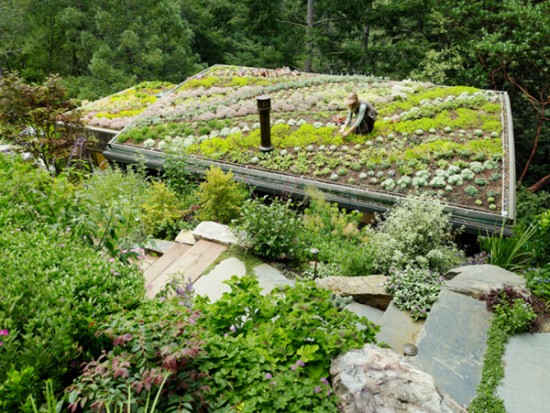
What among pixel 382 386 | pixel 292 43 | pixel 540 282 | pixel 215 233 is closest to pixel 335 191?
pixel 215 233

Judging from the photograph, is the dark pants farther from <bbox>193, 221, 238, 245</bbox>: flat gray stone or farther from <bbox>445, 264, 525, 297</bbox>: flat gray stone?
<bbox>445, 264, 525, 297</bbox>: flat gray stone

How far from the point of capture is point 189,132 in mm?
8289

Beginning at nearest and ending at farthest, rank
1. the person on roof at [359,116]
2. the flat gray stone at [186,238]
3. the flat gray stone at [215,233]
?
the flat gray stone at [215,233], the flat gray stone at [186,238], the person on roof at [359,116]

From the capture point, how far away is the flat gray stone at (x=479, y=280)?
3.91 metres

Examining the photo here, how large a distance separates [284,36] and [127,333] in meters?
16.2

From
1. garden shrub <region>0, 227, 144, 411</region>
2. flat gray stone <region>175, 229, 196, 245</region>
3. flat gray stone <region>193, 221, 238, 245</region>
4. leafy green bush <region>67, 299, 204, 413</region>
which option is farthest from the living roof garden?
leafy green bush <region>67, 299, 204, 413</region>

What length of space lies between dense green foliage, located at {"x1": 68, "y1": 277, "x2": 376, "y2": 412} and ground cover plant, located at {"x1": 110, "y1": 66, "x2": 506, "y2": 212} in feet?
13.1

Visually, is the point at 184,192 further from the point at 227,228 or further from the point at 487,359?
the point at 487,359

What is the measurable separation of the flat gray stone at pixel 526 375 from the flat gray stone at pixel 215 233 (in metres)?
3.09

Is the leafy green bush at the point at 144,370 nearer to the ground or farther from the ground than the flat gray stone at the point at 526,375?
farther from the ground

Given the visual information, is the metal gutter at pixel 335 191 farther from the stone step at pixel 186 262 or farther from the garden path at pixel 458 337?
the stone step at pixel 186 262

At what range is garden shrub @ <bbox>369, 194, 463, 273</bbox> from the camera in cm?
464

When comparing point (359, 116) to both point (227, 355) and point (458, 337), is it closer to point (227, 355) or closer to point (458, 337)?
point (458, 337)

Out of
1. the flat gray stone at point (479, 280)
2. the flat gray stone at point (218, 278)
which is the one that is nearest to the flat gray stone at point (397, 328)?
the flat gray stone at point (479, 280)
